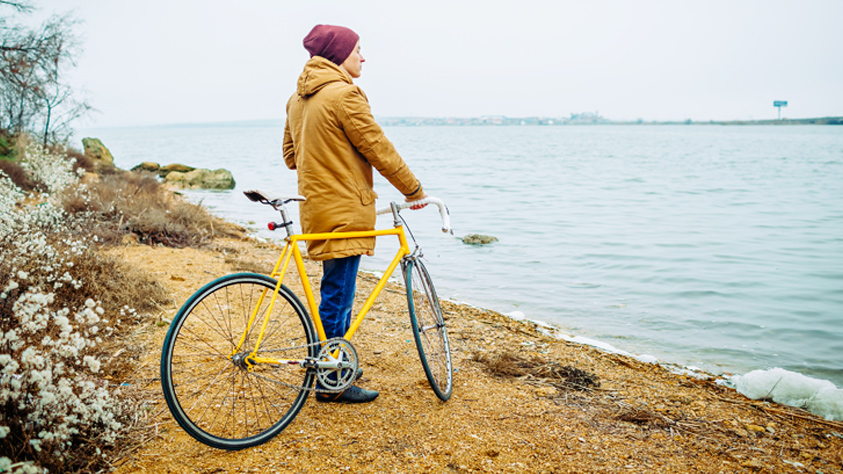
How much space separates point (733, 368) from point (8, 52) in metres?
13.1

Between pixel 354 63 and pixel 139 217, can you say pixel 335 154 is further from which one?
pixel 139 217

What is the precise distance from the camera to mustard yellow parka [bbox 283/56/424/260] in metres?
3.25

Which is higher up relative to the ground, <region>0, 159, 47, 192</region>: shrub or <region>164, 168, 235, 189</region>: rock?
<region>0, 159, 47, 192</region>: shrub

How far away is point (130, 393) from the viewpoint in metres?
3.49

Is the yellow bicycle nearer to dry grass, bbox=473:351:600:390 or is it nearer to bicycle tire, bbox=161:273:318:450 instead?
bicycle tire, bbox=161:273:318:450

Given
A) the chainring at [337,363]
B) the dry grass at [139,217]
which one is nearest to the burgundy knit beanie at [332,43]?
the chainring at [337,363]

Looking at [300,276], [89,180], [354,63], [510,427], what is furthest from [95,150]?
[510,427]

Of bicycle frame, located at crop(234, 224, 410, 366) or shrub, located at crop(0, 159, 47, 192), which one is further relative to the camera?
shrub, located at crop(0, 159, 47, 192)

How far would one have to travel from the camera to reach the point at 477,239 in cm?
1228

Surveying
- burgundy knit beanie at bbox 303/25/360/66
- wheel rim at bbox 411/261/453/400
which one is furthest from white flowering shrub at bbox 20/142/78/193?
wheel rim at bbox 411/261/453/400

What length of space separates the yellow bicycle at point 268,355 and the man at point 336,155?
0.34ft

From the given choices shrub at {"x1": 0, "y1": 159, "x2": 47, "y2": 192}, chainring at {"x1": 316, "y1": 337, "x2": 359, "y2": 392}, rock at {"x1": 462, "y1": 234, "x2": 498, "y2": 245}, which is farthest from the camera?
shrub at {"x1": 0, "y1": 159, "x2": 47, "y2": 192}

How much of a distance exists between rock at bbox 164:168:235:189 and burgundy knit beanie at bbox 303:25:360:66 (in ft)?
75.1

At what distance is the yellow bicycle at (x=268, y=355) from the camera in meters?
3.04
